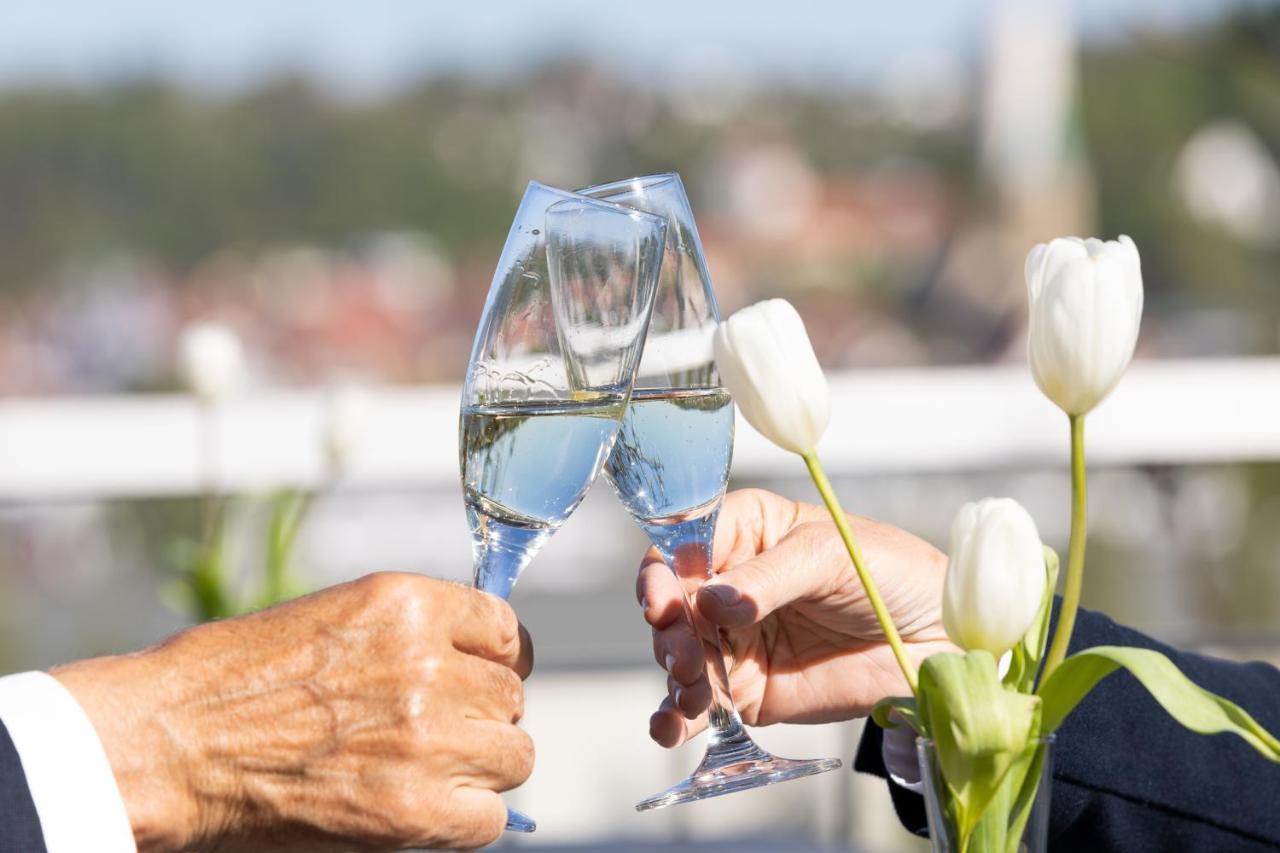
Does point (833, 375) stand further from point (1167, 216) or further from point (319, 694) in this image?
point (1167, 216)

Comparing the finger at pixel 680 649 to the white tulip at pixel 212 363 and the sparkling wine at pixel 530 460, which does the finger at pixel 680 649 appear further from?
the white tulip at pixel 212 363

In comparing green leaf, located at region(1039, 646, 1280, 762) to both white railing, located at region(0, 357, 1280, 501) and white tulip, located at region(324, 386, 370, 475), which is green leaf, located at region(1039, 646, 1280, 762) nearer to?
white tulip, located at region(324, 386, 370, 475)

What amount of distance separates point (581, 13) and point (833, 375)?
4890 cm

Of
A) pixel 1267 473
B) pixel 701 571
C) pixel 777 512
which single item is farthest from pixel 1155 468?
pixel 701 571

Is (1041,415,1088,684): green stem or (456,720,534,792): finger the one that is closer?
(1041,415,1088,684): green stem

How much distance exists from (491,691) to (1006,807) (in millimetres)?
324

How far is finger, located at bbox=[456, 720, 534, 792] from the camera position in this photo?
888 mm

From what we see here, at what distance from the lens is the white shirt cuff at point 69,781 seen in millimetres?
861

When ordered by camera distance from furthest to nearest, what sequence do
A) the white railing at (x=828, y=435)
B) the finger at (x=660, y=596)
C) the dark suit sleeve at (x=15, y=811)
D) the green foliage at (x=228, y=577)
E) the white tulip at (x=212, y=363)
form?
1. the white railing at (x=828, y=435)
2. the white tulip at (x=212, y=363)
3. the green foliage at (x=228, y=577)
4. the finger at (x=660, y=596)
5. the dark suit sleeve at (x=15, y=811)

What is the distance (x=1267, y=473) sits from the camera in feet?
12.8

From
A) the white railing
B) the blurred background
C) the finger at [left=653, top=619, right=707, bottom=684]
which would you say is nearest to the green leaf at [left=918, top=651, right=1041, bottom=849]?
the finger at [left=653, top=619, right=707, bottom=684]

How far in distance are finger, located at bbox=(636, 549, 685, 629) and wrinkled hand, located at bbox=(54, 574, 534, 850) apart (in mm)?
197

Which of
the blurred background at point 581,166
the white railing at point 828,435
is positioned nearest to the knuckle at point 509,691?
the white railing at point 828,435

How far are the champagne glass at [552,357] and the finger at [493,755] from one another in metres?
0.13
